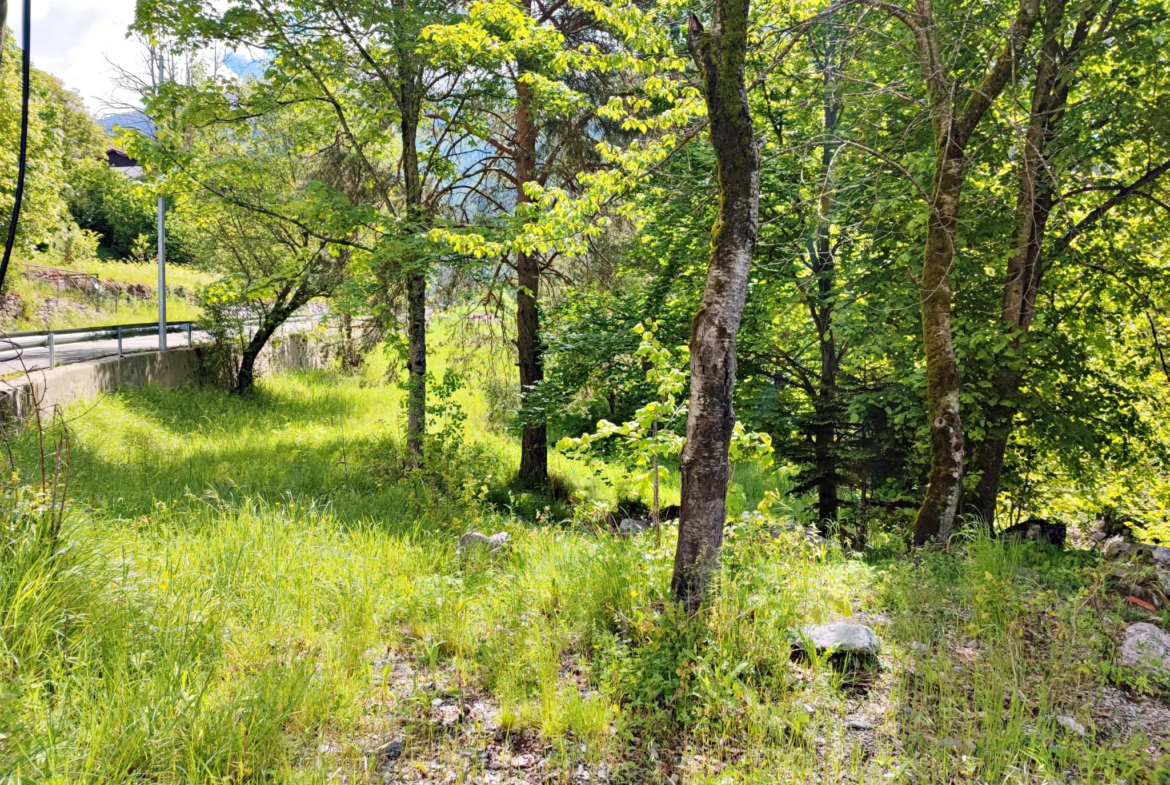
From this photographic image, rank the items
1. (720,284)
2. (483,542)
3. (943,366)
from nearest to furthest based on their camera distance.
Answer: (720,284) → (483,542) → (943,366)

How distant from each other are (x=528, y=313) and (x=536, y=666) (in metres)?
9.14

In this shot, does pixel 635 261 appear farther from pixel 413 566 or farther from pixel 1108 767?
pixel 1108 767

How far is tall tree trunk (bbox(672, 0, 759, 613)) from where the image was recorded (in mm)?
3584

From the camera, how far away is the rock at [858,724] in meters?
2.97

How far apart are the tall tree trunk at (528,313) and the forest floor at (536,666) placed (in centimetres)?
656

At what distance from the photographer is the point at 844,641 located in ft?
11.5

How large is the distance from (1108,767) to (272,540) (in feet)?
17.4

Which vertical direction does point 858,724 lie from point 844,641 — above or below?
below

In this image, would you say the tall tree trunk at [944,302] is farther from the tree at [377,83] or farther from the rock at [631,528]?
the tree at [377,83]

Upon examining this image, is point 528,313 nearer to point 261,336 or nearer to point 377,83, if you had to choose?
point 377,83

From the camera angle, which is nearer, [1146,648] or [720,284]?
[1146,648]

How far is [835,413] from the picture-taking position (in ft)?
30.7

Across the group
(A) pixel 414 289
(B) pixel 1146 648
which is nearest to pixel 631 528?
(B) pixel 1146 648

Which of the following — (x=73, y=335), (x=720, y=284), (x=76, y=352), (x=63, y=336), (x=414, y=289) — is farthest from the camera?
(x=76, y=352)
